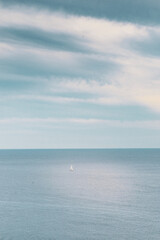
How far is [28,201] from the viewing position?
114625 millimetres

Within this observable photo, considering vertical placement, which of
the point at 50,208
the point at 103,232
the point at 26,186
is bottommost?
the point at 103,232

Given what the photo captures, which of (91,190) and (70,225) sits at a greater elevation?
(91,190)

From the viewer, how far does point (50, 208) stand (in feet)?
337

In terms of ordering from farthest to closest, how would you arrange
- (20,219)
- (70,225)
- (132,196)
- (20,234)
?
(132,196) → (20,219) → (70,225) → (20,234)

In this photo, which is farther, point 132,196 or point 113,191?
point 113,191

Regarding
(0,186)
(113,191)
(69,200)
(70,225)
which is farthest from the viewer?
(0,186)

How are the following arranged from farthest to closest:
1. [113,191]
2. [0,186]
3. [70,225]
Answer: [0,186] → [113,191] → [70,225]

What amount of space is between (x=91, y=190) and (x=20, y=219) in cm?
5193

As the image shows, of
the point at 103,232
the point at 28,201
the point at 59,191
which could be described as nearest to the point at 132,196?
the point at 59,191

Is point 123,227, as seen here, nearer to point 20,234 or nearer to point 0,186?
point 20,234

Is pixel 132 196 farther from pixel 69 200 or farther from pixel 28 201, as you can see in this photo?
pixel 28 201

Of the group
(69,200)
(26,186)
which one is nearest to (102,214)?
(69,200)

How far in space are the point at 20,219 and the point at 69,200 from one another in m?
26.7

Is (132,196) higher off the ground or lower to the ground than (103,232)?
higher
